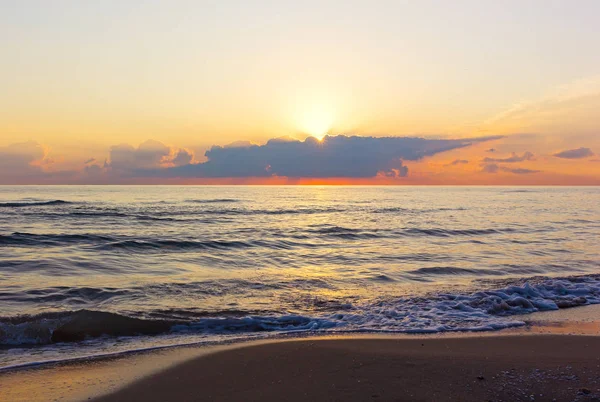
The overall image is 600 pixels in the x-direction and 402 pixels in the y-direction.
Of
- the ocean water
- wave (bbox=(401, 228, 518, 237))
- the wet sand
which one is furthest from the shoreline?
wave (bbox=(401, 228, 518, 237))

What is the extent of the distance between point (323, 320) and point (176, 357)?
3.56m

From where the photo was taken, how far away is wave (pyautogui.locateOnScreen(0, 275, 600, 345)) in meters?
8.88

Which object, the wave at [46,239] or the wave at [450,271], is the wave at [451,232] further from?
the wave at [46,239]

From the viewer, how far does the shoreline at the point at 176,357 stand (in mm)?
5949

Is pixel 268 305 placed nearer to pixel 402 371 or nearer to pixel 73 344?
pixel 73 344

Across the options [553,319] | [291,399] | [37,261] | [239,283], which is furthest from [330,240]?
[291,399]

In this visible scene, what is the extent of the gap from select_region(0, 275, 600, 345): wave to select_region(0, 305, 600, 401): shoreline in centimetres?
63

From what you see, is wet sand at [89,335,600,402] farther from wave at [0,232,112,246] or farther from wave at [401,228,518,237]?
wave at [401,228,518,237]

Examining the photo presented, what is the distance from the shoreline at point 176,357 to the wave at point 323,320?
63cm

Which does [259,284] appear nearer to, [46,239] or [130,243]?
[130,243]

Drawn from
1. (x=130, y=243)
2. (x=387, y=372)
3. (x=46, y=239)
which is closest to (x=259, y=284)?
(x=387, y=372)

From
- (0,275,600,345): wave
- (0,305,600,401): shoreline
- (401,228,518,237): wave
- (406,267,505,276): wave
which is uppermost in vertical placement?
(0,305,600,401): shoreline

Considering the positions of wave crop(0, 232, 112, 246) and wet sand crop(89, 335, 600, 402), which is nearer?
wet sand crop(89, 335, 600, 402)

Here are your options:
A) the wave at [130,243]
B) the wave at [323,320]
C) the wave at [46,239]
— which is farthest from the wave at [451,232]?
the wave at [46,239]
